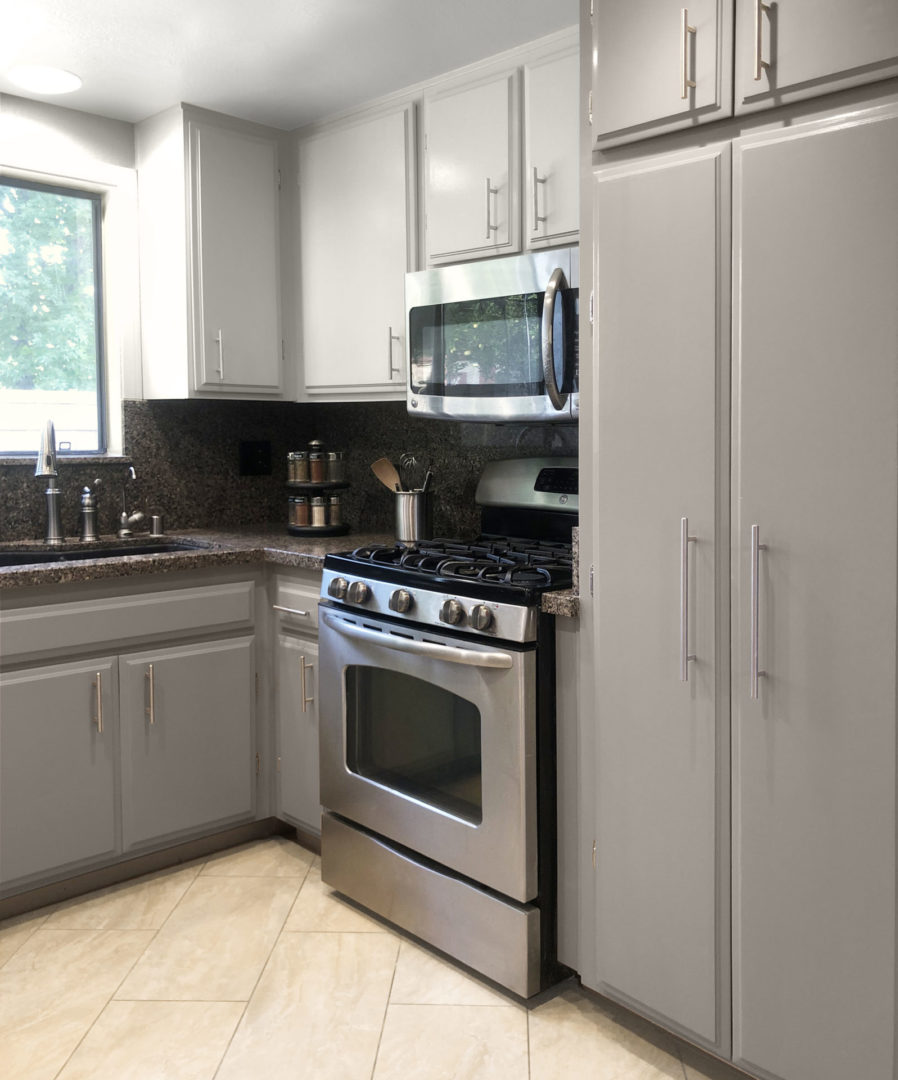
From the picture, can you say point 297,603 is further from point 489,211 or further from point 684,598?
point 684,598

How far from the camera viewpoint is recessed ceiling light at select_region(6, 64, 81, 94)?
9.02 ft

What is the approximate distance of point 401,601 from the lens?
7.67 feet

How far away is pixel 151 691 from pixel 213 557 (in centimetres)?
41

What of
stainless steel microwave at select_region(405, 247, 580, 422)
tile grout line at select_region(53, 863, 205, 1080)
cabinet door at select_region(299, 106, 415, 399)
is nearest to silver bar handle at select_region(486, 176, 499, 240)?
stainless steel microwave at select_region(405, 247, 580, 422)

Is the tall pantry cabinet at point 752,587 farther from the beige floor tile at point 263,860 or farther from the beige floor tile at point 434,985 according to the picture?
the beige floor tile at point 263,860

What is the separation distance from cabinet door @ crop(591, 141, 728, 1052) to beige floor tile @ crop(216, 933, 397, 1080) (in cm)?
55

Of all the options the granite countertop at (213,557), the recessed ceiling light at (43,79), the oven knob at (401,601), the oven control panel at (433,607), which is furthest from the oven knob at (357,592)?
the recessed ceiling light at (43,79)

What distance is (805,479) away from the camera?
1.62 meters

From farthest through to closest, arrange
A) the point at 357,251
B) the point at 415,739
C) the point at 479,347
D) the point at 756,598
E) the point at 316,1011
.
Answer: the point at 357,251
the point at 479,347
the point at 415,739
the point at 316,1011
the point at 756,598

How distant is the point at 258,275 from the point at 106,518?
0.98m

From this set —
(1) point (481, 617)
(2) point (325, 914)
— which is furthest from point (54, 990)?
(1) point (481, 617)

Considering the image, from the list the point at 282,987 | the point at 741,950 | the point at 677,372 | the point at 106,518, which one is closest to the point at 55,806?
the point at 282,987

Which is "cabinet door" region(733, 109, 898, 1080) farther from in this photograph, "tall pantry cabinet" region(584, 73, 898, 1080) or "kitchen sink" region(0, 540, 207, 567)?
"kitchen sink" region(0, 540, 207, 567)

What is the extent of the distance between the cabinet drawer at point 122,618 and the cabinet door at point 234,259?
0.76m
